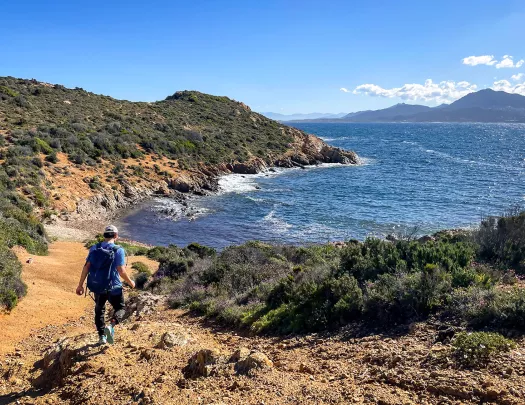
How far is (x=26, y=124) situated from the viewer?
137ft

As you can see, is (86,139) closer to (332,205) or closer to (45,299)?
(332,205)

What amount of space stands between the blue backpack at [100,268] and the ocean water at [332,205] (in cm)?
1907

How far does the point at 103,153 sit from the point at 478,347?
39785 millimetres

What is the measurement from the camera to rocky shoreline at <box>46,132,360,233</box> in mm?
28959

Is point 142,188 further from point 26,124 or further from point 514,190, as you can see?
point 514,190

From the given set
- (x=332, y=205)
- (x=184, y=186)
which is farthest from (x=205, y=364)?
(x=184, y=186)

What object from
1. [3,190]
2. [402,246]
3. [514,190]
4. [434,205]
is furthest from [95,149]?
[514,190]

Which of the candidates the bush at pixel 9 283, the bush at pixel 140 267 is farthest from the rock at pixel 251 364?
the bush at pixel 140 267

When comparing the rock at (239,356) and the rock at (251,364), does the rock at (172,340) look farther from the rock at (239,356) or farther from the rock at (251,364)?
the rock at (251,364)

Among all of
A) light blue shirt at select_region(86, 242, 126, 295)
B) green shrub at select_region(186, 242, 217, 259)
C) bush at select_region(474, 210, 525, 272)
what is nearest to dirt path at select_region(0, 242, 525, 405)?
light blue shirt at select_region(86, 242, 126, 295)

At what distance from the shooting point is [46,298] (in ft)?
40.8

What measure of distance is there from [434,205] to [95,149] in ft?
102

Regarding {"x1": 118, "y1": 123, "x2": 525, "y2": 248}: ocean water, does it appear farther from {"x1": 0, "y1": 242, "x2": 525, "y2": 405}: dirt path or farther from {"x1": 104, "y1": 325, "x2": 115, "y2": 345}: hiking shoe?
{"x1": 104, "y1": 325, "x2": 115, "y2": 345}: hiking shoe

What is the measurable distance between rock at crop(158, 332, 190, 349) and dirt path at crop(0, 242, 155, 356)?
3735 millimetres
